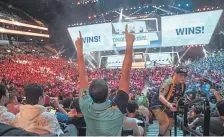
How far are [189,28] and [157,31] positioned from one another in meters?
2.74

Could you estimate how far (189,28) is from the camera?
22.9 meters

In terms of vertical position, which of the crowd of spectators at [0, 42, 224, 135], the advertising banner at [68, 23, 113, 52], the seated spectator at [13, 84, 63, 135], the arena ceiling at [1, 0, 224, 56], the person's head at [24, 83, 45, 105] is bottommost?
the crowd of spectators at [0, 42, 224, 135]

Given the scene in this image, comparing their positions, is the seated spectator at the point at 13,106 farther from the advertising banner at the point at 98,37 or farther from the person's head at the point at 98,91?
the advertising banner at the point at 98,37

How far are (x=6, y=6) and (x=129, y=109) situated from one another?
46.4 m

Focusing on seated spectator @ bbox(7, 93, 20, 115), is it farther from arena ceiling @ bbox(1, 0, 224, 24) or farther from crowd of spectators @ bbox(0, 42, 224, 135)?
arena ceiling @ bbox(1, 0, 224, 24)

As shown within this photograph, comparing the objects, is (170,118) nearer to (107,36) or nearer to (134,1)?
(107,36)

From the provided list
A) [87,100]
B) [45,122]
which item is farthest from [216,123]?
[45,122]

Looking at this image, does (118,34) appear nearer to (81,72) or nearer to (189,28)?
(189,28)

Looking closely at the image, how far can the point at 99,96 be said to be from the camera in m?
2.13

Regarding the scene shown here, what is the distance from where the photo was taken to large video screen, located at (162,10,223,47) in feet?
72.5

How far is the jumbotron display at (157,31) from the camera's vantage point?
2231 cm

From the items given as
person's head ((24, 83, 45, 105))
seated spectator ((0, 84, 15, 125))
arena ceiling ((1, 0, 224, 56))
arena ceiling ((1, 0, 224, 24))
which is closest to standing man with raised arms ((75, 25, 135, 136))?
person's head ((24, 83, 45, 105))

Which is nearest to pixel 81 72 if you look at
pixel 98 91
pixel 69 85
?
pixel 98 91

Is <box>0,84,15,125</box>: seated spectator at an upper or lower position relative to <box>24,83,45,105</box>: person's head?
lower
